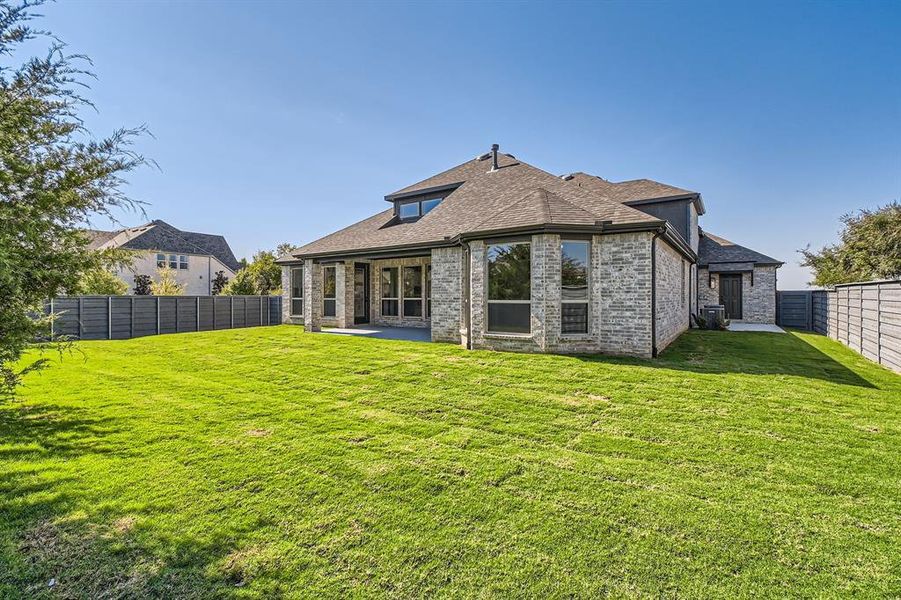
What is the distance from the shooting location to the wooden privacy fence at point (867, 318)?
8188 mm

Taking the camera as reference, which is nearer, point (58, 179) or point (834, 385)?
point (58, 179)

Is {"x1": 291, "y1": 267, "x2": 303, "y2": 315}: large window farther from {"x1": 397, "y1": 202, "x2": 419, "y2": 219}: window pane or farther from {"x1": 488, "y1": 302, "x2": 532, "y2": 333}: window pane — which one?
{"x1": 488, "y1": 302, "x2": 532, "y2": 333}: window pane

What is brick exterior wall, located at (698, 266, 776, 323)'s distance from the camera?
756 inches

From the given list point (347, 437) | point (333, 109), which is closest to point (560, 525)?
point (347, 437)

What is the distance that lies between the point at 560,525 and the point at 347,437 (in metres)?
2.72

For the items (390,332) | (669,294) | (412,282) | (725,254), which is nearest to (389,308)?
(412,282)

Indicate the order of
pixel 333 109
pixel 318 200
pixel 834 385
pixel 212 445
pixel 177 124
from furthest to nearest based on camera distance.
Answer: pixel 318 200
pixel 333 109
pixel 177 124
pixel 834 385
pixel 212 445

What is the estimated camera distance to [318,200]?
21.2 meters

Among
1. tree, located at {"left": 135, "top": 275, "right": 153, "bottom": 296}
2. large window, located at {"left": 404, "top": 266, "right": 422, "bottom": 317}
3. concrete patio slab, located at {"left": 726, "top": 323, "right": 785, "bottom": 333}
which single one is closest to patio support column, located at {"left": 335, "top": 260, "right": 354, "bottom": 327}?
large window, located at {"left": 404, "top": 266, "right": 422, "bottom": 317}

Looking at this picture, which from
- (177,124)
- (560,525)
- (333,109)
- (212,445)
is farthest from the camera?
(333,109)

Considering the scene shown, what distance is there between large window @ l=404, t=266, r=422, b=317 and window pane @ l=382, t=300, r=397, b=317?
60cm

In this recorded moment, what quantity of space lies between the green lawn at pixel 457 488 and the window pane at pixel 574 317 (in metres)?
2.41

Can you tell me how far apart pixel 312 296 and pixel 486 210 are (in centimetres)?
775

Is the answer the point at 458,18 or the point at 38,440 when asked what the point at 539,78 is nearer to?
the point at 458,18
